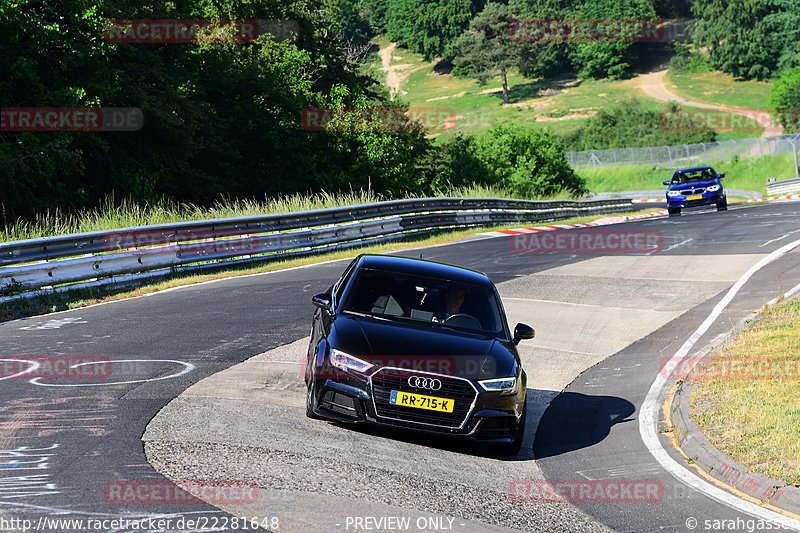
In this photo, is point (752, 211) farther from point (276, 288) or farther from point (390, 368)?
point (390, 368)

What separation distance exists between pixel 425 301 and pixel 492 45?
135034mm

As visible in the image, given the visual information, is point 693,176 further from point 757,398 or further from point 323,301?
point 323,301

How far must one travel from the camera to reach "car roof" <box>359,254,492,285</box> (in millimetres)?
9516

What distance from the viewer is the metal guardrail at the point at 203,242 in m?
14.8

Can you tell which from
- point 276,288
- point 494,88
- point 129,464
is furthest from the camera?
point 494,88

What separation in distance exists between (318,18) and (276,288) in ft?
110

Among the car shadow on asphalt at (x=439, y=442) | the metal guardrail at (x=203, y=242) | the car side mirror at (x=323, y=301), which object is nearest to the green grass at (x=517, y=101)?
the metal guardrail at (x=203, y=242)

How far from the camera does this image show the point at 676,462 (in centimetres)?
821

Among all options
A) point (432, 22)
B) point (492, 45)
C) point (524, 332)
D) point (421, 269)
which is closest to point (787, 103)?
point (492, 45)

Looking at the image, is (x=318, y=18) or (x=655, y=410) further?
(x=318, y=18)

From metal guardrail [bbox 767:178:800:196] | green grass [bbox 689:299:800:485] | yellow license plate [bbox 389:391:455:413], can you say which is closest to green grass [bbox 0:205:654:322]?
yellow license plate [bbox 389:391:455:413]

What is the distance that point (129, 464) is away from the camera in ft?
21.7

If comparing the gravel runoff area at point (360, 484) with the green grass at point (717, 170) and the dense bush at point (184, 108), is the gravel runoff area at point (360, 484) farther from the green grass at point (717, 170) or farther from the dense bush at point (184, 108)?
the green grass at point (717, 170)

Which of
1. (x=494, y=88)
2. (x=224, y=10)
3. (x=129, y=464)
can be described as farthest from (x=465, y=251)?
(x=494, y=88)
